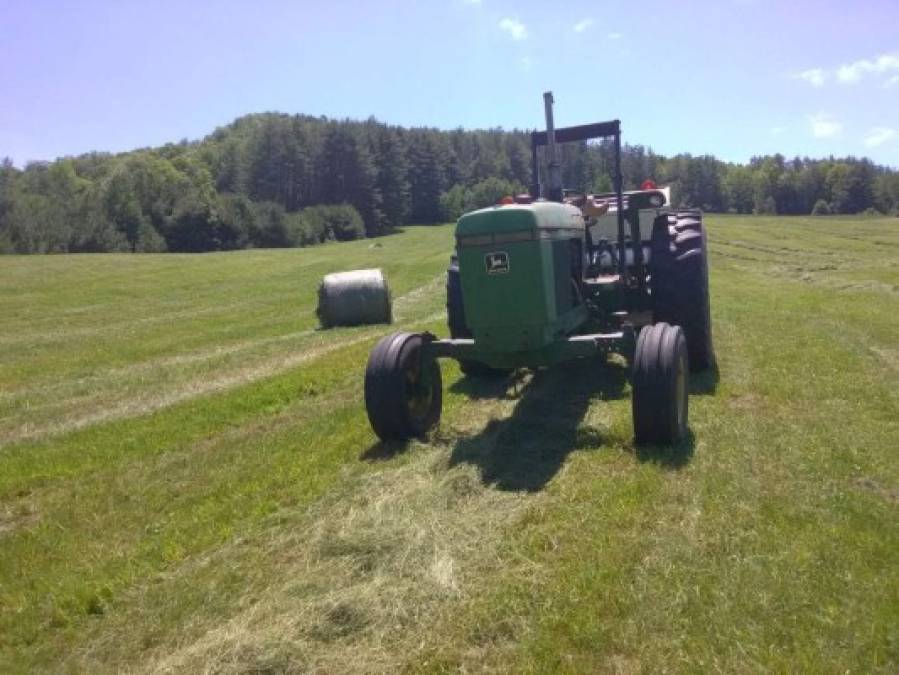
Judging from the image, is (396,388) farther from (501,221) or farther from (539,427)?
(501,221)

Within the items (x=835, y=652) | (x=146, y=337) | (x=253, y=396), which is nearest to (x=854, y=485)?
(x=835, y=652)

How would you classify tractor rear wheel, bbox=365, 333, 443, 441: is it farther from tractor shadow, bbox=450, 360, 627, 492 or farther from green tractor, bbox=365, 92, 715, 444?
tractor shadow, bbox=450, 360, 627, 492

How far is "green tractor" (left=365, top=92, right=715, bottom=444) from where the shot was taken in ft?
18.9

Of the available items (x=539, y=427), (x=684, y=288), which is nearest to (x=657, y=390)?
(x=539, y=427)

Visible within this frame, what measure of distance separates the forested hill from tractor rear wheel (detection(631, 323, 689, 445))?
175ft

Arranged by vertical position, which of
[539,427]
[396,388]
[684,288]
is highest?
[684,288]

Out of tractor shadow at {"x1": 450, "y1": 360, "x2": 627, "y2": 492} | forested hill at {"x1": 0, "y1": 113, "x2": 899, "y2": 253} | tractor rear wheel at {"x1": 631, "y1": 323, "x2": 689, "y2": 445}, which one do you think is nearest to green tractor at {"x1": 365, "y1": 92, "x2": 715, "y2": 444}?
tractor rear wheel at {"x1": 631, "y1": 323, "x2": 689, "y2": 445}

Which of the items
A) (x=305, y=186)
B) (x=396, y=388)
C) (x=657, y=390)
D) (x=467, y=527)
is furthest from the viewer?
(x=305, y=186)

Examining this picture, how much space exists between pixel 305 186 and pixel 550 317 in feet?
255

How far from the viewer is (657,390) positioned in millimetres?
5520

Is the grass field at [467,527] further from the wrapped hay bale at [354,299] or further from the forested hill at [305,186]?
the forested hill at [305,186]

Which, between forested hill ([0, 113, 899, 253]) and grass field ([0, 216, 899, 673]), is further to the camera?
forested hill ([0, 113, 899, 253])

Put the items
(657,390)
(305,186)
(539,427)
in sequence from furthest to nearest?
(305,186), (539,427), (657,390)

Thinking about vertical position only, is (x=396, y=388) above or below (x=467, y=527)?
above
